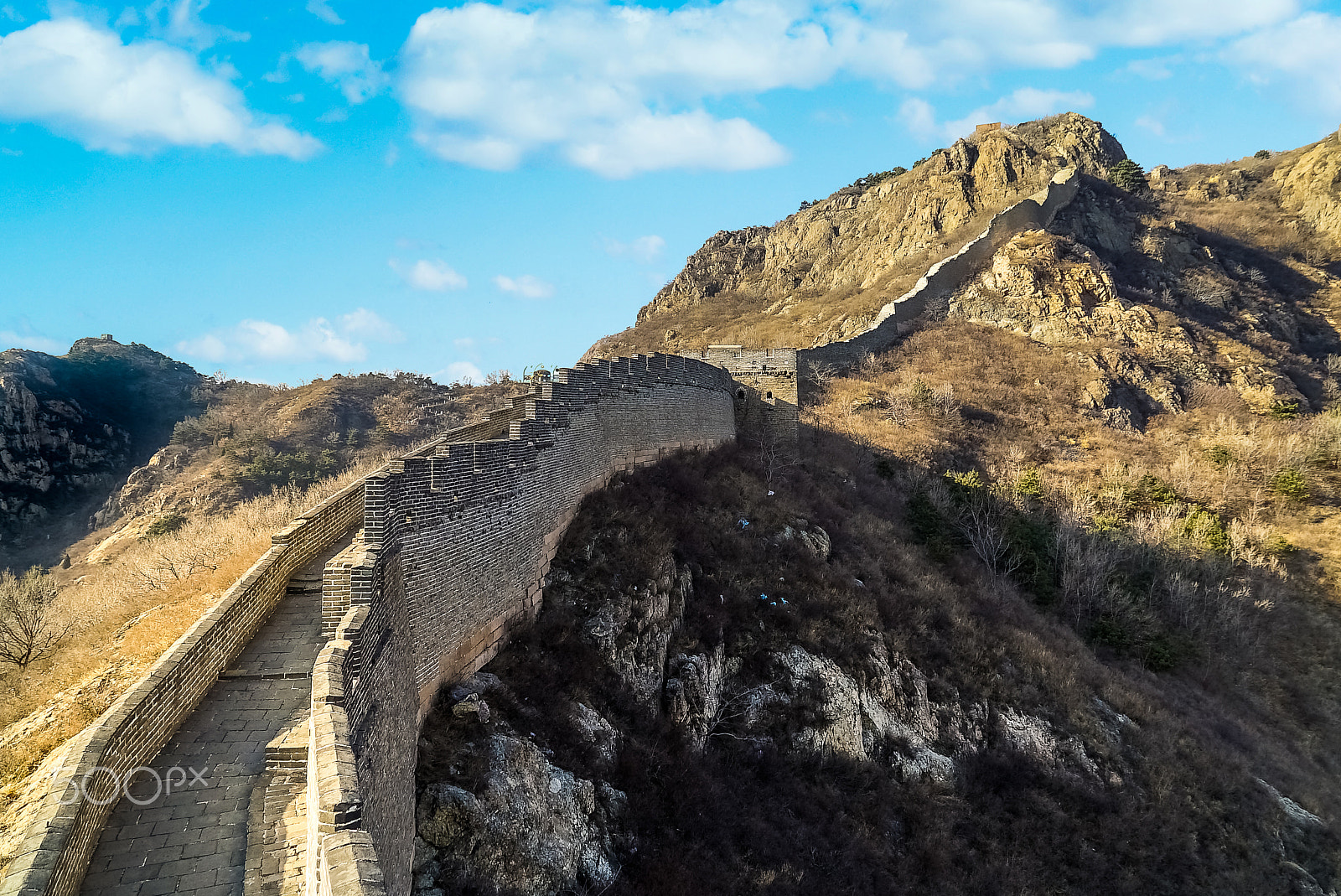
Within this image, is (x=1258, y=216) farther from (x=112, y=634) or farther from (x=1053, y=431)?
(x=112, y=634)

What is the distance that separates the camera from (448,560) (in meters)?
9.39

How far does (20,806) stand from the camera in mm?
6980

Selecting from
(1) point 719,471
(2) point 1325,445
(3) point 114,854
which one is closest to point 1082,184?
(2) point 1325,445

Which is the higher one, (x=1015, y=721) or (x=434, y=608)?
(x=434, y=608)

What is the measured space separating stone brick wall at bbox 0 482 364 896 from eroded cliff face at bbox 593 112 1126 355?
39.4 m

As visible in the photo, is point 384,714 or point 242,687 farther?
point 242,687

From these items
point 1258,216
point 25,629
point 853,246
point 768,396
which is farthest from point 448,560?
point 1258,216

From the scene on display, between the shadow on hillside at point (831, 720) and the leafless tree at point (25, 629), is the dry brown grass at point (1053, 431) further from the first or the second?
the leafless tree at point (25, 629)

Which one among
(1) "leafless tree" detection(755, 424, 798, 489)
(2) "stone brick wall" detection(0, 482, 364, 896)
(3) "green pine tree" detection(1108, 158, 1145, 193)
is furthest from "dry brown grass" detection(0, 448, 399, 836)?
(3) "green pine tree" detection(1108, 158, 1145, 193)

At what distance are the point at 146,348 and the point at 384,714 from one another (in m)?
70.3

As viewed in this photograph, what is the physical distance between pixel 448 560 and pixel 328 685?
12.2 feet

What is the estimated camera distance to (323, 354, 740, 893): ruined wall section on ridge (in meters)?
6.44

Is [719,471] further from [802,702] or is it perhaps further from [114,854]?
[114,854]

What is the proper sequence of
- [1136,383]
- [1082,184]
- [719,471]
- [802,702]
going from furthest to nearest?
[1082,184]
[1136,383]
[719,471]
[802,702]
